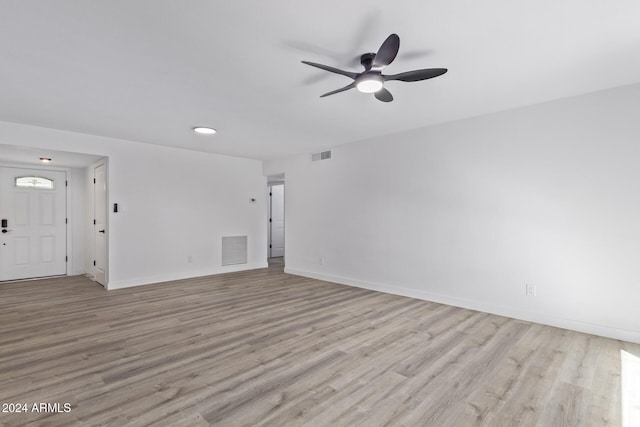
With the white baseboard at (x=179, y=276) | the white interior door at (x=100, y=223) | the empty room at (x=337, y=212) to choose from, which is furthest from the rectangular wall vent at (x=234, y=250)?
the white interior door at (x=100, y=223)

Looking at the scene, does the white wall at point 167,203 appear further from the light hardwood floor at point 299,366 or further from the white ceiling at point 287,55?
the light hardwood floor at point 299,366

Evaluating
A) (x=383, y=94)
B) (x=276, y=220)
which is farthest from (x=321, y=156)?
(x=276, y=220)

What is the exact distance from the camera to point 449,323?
3.45m

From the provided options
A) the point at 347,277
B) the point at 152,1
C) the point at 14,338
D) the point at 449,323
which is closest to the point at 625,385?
the point at 449,323

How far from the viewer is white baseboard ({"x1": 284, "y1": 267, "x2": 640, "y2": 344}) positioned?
303 centimetres

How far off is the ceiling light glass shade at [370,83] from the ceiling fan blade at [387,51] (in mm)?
137

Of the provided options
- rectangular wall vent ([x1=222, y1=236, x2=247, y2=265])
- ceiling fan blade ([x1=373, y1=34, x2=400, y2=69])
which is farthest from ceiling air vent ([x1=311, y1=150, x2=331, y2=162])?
ceiling fan blade ([x1=373, y1=34, x2=400, y2=69])

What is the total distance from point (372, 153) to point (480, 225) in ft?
6.62

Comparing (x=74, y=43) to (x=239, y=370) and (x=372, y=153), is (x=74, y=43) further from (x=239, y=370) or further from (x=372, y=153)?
(x=372, y=153)

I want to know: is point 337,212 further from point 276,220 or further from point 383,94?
point 276,220

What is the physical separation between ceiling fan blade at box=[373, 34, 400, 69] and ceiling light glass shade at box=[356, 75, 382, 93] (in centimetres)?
14

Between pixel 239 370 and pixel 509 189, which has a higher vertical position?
pixel 509 189

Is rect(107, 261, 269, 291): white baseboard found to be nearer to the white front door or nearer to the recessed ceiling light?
Answer: the white front door

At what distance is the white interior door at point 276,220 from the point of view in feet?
28.7
